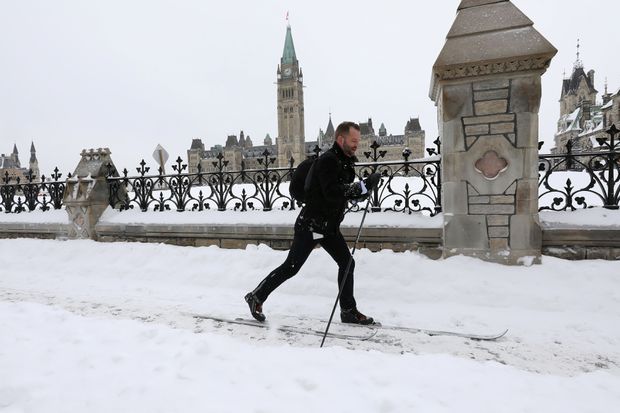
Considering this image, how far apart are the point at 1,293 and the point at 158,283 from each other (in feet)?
7.29

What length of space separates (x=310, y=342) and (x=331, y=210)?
1.37 metres

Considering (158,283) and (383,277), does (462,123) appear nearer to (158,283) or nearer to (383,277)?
(383,277)

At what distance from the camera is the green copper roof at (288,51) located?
13125 cm

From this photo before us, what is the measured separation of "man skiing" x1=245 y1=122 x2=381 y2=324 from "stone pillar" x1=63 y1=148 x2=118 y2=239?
5.77m

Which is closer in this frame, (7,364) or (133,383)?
(133,383)

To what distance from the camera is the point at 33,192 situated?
982 centimetres

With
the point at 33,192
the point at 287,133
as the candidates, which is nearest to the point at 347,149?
the point at 33,192

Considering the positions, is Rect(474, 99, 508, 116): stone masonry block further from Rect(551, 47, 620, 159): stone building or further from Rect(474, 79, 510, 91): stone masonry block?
Rect(551, 47, 620, 159): stone building

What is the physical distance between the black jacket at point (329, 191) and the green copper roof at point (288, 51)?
13578cm

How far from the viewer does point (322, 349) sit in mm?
3445

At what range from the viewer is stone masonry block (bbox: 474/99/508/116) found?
5191mm

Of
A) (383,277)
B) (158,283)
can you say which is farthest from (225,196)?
(383,277)

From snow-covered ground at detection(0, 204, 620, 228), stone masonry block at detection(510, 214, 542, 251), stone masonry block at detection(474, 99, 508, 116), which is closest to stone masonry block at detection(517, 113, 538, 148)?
stone masonry block at detection(474, 99, 508, 116)

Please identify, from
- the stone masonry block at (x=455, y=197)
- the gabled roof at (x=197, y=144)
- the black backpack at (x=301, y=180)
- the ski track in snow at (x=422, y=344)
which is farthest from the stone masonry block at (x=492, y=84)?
the gabled roof at (x=197, y=144)
